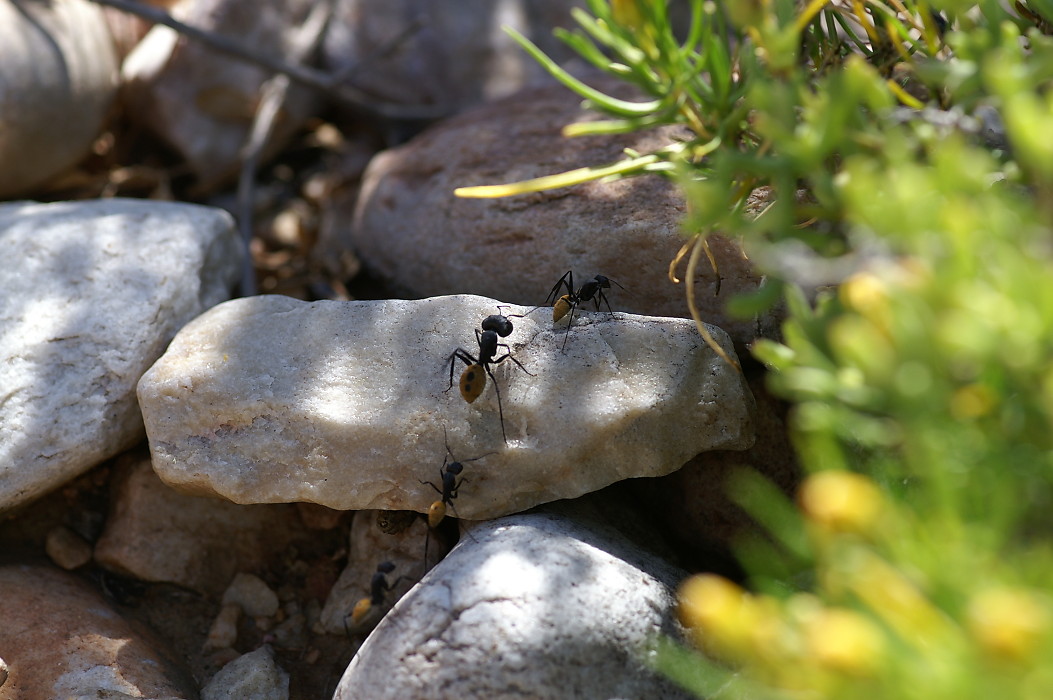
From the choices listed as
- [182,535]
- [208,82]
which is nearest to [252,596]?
[182,535]

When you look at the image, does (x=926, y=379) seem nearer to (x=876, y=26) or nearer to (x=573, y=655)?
(x=573, y=655)

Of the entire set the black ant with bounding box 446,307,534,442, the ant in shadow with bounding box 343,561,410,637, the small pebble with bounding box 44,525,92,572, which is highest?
the black ant with bounding box 446,307,534,442

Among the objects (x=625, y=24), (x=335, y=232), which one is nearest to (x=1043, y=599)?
(x=625, y=24)

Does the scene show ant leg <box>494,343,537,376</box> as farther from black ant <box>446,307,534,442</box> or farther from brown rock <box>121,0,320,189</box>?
brown rock <box>121,0,320,189</box>

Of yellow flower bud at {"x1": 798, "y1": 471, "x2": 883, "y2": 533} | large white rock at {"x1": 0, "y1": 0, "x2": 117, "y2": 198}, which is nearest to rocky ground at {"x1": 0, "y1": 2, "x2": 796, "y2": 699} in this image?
large white rock at {"x1": 0, "y1": 0, "x2": 117, "y2": 198}

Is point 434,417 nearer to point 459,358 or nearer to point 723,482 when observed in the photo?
point 459,358

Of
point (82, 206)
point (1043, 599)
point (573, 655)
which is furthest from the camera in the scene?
point (82, 206)
